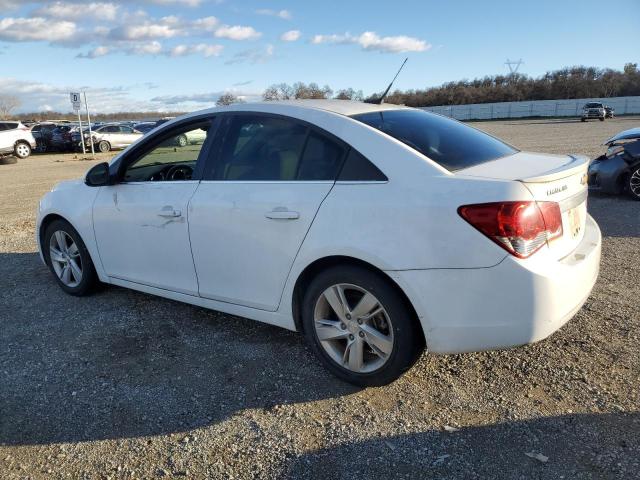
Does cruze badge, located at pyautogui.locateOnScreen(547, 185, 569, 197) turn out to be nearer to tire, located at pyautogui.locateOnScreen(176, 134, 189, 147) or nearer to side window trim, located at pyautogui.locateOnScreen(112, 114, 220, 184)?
side window trim, located at pyautogui.locateOnScreen(112, 114, 220, 184)

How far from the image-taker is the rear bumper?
8.54 ft

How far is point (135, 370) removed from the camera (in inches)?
139

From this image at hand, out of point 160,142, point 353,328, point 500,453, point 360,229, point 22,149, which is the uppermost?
point 160,142

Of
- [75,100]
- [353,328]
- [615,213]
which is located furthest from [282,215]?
[75,100]

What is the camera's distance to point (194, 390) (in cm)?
326

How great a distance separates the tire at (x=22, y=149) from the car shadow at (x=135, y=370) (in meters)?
24.9

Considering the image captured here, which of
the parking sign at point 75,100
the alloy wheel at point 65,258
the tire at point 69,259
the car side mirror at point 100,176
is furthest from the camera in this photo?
the parking sign at point 75,100

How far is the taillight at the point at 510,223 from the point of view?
8.45ft

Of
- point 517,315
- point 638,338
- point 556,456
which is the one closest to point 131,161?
point 517,315

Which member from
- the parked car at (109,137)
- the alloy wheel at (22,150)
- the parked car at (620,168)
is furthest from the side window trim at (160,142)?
the parked car at (109,137)

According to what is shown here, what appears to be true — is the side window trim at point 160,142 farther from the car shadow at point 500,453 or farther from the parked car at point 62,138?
the parked car at point 62,138

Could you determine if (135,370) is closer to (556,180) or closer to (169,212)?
(169,212)

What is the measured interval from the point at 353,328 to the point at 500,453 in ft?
3.29

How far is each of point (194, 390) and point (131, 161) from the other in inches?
79.2
